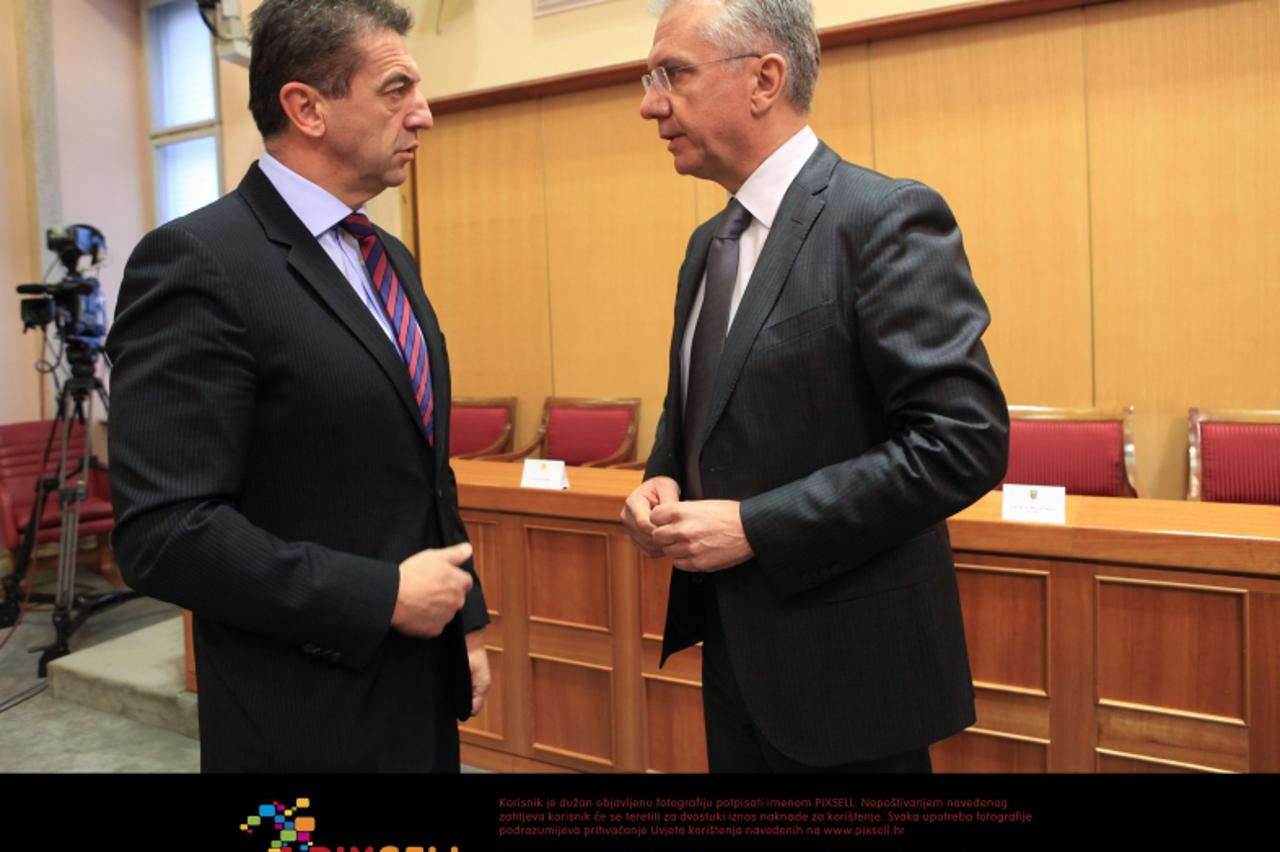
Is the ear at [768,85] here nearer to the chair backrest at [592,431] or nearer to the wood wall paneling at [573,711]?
the wood wall paneling at [573,711]

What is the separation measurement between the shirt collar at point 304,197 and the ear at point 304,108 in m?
0.06

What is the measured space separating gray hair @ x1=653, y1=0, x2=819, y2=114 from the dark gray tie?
0.19 metres

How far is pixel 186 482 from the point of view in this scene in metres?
0.92

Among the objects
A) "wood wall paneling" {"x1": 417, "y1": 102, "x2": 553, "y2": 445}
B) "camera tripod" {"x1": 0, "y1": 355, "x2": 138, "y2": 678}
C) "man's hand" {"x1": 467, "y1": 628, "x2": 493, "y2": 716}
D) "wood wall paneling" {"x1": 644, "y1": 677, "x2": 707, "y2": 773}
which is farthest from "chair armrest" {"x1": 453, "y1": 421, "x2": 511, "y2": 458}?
"man's hand" {"x1": 467, "y1": 628, "x2": 493, "y2": 716}

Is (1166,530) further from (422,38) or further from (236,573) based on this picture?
(422,38)

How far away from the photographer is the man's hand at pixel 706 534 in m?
1.09

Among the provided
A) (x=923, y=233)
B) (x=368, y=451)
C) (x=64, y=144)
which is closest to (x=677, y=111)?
(x=923, y=233)

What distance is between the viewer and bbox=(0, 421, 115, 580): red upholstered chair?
4.62m

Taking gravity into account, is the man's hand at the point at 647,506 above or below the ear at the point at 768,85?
below

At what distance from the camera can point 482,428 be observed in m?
5.03

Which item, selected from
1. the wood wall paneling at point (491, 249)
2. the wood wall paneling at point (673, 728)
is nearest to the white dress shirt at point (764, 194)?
the wood wall paneling at point (673, 728)

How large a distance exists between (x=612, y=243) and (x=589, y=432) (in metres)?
1.09

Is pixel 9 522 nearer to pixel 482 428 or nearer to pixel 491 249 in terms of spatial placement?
pixel 482 428

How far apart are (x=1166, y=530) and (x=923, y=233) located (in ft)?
A: 3.73
